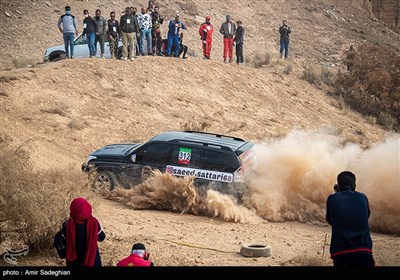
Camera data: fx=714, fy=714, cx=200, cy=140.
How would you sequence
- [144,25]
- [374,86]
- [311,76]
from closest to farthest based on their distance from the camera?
1. [144,25]
2. [374,86]
3. [311,76]

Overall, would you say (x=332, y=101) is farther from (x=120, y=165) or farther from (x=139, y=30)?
(x=120, y=165)

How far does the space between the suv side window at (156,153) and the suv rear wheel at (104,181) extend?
819 mm

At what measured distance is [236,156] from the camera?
15.9 metres

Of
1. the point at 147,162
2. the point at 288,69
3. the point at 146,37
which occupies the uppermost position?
the point at 146,37

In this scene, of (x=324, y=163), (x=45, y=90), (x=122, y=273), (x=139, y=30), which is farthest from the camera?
(x=139, y=30)

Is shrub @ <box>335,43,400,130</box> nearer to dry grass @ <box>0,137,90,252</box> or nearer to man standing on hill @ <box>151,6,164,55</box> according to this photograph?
man standing on hill @ <box>151,6,164,55</box>

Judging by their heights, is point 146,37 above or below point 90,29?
below

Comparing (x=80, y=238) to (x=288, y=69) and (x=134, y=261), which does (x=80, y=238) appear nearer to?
(x=134, y=261)

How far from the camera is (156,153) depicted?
643 inches

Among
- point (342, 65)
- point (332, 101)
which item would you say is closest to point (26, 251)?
point (332, 101)

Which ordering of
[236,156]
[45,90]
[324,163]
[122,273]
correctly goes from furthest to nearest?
[45,90] → [324,163] → [236,156] → [122,273]

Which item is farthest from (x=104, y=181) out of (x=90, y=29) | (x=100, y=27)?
(x=100, y=27)

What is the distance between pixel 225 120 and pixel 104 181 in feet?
35.7

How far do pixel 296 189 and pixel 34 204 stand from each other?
7.51 metres
